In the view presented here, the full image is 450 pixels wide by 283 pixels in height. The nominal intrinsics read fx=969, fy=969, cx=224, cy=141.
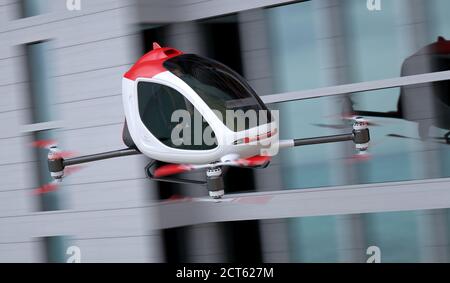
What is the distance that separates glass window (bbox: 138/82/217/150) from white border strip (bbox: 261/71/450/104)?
766 millimetres

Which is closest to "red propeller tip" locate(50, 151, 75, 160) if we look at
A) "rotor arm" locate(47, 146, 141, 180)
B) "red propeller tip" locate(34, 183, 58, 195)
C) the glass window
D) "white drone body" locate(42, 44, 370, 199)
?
"rotor arm" locate(47, 146, 141, 180)

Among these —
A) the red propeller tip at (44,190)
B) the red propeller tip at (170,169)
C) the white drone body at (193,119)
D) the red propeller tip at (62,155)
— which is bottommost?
the red propeller tip at (44,190)

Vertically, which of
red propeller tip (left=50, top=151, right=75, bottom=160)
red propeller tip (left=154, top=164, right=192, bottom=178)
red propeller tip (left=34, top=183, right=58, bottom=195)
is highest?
red propeller tip (left=50, top=151, right=75, bottom=160)

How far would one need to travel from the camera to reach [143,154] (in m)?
3.10

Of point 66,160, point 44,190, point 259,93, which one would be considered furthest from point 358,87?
point 44,190

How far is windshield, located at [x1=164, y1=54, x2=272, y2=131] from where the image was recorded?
2938 millimetres

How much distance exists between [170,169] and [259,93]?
90cm

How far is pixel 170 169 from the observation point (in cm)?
307

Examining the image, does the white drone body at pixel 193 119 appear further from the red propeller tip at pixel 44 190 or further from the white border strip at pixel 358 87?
the red propeller tip at pixel 44 190

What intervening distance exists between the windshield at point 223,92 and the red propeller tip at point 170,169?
21 cm

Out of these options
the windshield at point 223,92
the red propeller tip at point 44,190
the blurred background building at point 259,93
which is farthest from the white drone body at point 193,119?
the red propeller tip at point 44,190

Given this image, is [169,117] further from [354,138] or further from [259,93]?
[259,93]

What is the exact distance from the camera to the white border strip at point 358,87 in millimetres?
3760

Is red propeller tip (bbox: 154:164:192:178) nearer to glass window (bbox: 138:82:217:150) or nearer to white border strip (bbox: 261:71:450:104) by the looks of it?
glass window (bbox: 138:82:217:150)
